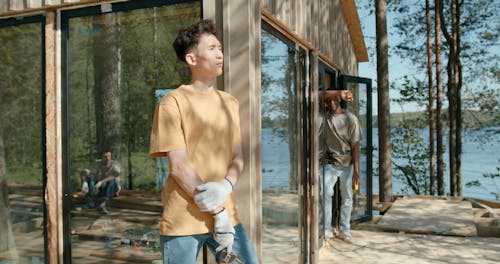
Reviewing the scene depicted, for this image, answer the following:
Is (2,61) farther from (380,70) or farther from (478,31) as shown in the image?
(478,31)

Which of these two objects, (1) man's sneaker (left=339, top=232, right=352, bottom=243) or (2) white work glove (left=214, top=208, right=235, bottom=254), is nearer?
(2) white work glove (left=214, top=208, right=235, bottom=254)

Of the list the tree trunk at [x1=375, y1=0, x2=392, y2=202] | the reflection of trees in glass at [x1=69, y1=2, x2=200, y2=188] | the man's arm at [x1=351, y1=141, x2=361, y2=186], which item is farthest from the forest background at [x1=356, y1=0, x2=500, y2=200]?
the reflection of trees in glass at [x1=69, y1=2, x2=200, y2=188]

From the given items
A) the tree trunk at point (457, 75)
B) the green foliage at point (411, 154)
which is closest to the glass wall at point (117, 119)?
the tree trunk at point (457, 75)

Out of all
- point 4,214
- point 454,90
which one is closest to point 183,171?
point 4,214

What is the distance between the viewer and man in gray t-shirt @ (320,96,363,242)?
5555 mm

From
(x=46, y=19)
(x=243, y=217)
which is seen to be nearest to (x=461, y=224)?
(x=243, y=217)

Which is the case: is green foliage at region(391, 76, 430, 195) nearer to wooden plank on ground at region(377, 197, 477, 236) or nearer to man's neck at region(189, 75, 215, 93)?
wooden plank on ground at region(377, 197, 477, 236)

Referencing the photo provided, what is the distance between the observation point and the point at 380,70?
9.77 m

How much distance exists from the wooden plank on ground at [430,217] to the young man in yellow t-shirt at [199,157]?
471 cm

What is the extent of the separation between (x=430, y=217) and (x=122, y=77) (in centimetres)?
551

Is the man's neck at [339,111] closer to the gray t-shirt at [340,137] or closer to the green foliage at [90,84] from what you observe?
the gray t-shirt at [340,137]

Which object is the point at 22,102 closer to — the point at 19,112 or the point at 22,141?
the point at 19,112

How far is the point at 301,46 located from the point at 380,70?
5970mm

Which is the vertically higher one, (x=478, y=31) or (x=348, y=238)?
(x=478, y=31)
